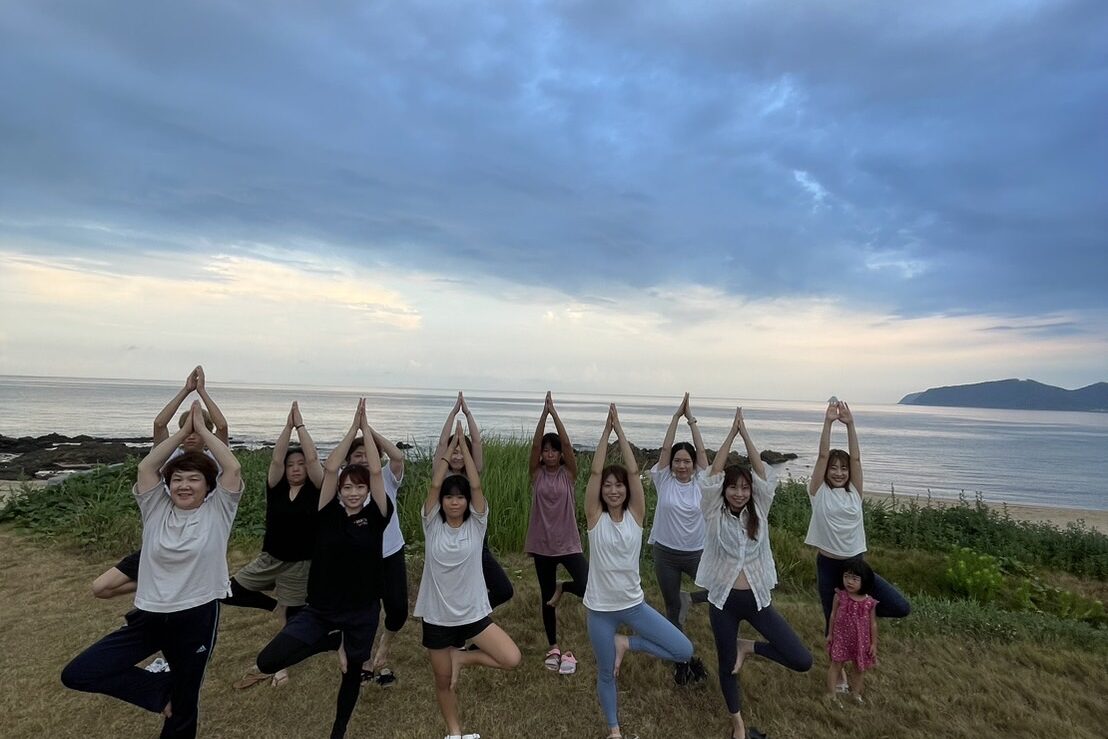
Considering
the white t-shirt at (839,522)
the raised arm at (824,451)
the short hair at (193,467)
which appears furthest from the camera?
the white t-shirt at (839,522)

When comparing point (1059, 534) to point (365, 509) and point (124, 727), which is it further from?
point (124, 727)

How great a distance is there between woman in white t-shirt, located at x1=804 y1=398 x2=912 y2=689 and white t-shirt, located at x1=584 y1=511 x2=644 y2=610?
1.79 meters

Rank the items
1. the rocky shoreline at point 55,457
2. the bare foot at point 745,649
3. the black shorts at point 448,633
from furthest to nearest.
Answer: the rocky shoreline at point 55,457 → the bare foot at point 745,649 → the black shorts at point 448,633

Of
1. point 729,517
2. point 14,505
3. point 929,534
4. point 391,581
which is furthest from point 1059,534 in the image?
point 14,505

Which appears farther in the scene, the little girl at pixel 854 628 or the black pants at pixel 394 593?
the black pants at pixel 394 593

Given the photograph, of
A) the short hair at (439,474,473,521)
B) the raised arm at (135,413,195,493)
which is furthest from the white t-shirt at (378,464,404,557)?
the raised arm at (135,413,195,493)

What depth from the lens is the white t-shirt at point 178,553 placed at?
3.51 meters

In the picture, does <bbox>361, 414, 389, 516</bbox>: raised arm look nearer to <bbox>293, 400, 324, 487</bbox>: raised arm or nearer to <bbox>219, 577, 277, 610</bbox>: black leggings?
<bbox>293, 400, 324, 487</bbox>: raised arm

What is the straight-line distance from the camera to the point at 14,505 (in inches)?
380

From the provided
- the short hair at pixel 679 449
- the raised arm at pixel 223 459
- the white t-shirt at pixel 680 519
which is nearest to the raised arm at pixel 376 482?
the raised arm at pixel 223 459

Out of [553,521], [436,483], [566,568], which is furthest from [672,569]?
[436,483]

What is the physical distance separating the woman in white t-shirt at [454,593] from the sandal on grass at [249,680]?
184 cm

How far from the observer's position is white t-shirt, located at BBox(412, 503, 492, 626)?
397 centimetres

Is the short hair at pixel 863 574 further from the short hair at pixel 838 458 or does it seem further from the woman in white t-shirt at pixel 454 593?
the woman in white t-shirt at pixel 454 593
